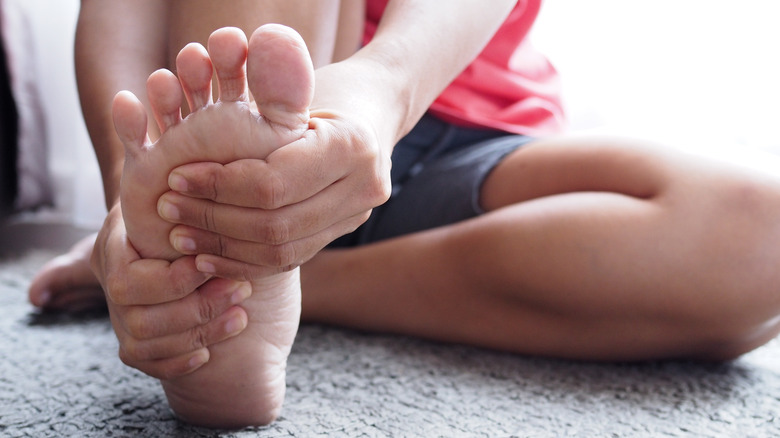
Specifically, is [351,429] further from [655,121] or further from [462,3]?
[655,121]

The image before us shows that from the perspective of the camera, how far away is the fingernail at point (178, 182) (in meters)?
0.40

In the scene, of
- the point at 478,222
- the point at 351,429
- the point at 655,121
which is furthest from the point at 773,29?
the point at 351,429

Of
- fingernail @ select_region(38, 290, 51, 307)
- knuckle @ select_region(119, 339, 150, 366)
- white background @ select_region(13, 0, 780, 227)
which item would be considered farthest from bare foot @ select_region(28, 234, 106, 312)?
white background @ select_region(13, 0, 780, 227)

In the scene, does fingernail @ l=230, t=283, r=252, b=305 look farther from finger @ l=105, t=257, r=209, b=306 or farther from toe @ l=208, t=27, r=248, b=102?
toe @ l=208, t=27, r=248, b=102

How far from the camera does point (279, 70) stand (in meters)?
0.37

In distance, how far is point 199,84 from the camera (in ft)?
1.27

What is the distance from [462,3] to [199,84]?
28 cm

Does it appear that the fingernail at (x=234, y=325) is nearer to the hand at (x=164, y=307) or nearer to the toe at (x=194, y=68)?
the hand at (x=164, y=307)

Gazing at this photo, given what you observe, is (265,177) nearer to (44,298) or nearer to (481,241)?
(481,241)

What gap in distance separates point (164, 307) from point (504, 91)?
A: 1.78 ft

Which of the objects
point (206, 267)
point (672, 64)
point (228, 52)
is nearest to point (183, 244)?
point (206, 267)

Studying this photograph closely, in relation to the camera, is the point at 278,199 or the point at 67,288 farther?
the point at 67,288

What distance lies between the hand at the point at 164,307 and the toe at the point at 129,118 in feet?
0.28

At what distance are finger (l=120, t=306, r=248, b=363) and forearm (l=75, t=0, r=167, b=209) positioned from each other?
0.50 ft
